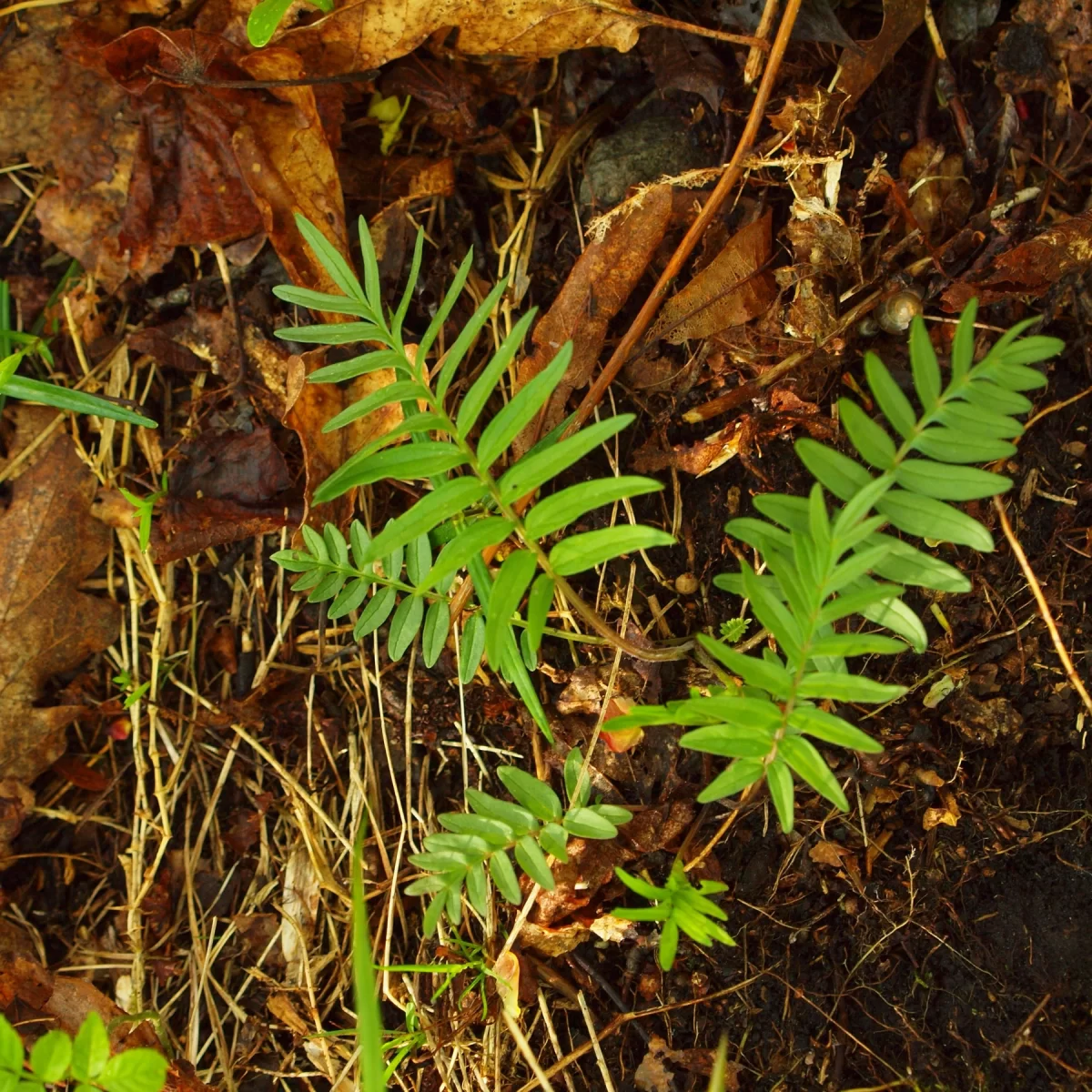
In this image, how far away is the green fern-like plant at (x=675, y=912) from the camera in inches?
67.4

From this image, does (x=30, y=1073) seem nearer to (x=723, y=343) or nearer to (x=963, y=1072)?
(x=963, y=1072)

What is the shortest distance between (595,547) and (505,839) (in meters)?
0.64

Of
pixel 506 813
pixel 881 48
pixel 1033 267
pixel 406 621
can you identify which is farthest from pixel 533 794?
pixel 881 48

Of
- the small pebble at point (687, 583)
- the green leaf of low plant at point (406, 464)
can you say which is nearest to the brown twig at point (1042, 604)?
the small pebble at point (687, 583)

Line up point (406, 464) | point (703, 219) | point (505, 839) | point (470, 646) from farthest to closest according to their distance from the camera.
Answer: point (703, 219) < point (470, 646) < point (505, 839) < point (406, 464)

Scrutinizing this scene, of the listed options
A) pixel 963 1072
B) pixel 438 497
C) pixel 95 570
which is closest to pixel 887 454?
pixel 438 497

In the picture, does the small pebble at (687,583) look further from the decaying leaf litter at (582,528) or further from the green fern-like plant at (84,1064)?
the green fern-like plant at (84,1064)

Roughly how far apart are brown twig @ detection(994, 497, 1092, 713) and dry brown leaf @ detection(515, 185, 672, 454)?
952mm

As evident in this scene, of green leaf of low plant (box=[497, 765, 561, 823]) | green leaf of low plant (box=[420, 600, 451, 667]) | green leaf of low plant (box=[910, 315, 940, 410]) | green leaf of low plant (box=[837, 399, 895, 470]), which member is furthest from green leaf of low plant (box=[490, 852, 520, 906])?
green leaf of low plant (box=[910, 315, 940, 410])

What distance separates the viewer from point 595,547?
1.63m

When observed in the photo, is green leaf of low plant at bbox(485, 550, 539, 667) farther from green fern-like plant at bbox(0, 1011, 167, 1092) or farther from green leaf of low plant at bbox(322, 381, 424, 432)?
green fern-like plant at bbox(0, 1011, 167, 1092)

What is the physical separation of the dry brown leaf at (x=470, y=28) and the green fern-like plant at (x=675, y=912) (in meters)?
1.87

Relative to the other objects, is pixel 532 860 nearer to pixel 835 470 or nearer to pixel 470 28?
pixel 835 470

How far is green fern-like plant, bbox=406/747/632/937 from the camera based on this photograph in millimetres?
1807
